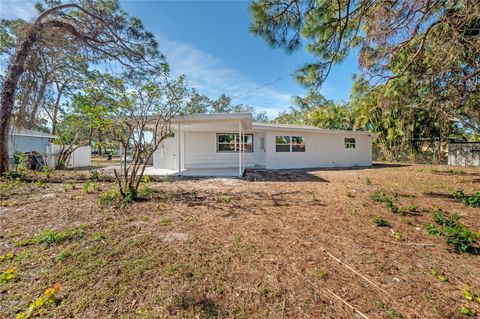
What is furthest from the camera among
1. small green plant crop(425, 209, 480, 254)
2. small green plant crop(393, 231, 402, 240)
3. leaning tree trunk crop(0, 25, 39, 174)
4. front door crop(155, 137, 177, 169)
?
front door crop(155, 137, 177, 169)

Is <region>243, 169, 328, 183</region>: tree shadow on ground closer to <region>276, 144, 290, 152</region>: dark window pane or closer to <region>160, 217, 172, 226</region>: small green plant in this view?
<region>276, 144, 290, 152</region>: dark window pane

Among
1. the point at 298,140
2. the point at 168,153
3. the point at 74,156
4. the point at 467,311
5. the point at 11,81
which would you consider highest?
the point at 11,81

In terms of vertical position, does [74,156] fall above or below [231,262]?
above

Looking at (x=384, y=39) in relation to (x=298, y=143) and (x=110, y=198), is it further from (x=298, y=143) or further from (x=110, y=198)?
(x=298, y=143)

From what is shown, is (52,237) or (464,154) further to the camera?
(464,154)

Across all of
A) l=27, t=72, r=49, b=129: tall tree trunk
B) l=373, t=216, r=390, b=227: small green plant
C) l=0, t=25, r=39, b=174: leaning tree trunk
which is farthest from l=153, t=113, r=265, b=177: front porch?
l=373, t=216, r=390, b=227: small green plant

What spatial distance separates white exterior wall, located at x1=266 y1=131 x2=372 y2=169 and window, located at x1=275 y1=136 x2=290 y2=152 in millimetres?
215

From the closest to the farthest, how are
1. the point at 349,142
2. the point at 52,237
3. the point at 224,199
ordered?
1. the point at 52,237
2. the point at 224,199
3. the point at 349,142

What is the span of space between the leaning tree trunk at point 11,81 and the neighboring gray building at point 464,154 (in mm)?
23860

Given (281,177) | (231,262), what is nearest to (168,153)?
(281,177)

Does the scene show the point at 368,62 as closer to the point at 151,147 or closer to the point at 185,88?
the point at 185,88

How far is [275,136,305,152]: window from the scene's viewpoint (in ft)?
42.9

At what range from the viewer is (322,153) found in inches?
561

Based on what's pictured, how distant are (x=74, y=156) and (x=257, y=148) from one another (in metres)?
12.9
